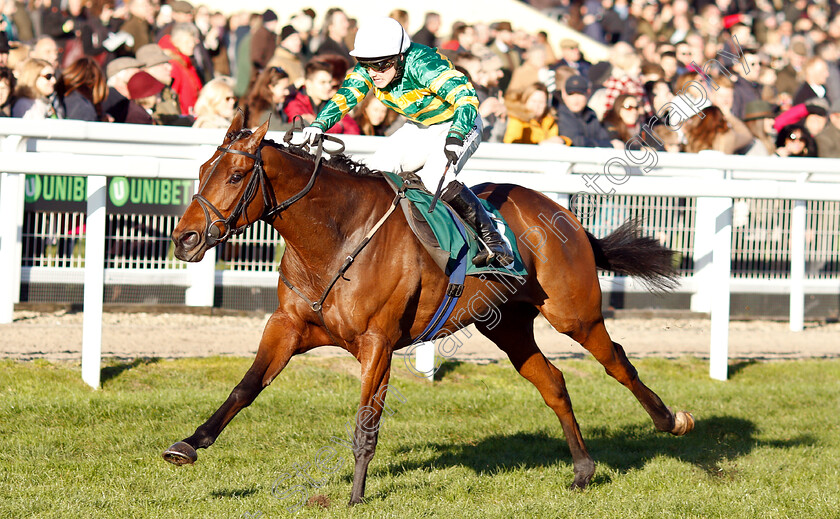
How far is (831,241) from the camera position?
344 inches

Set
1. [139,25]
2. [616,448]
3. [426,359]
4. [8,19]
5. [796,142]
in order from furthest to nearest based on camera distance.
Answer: [8,19], [139,25], [796,142], [426,359], [616,448]

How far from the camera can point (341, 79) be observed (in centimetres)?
851

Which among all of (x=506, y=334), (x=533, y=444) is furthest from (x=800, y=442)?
(x=506, y=334)

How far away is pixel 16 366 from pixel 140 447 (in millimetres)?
1320

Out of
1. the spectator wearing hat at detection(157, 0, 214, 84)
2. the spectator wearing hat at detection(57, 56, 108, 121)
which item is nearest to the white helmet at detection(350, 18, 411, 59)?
the spectator wearing hat at detection(57, 56, 108, 121)

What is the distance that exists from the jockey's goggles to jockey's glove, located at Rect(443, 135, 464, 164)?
427 millimetres

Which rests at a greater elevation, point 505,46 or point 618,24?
point 618,24

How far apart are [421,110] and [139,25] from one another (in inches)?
255

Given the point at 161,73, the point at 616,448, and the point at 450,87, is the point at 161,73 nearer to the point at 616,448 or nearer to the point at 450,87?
the point at 450,87

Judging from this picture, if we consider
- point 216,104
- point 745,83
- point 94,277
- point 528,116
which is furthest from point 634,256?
point 745,83

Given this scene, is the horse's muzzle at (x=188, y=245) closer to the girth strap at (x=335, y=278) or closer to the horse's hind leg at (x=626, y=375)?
the girth strap at (x=335, y=278)

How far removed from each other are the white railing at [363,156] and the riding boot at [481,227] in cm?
161

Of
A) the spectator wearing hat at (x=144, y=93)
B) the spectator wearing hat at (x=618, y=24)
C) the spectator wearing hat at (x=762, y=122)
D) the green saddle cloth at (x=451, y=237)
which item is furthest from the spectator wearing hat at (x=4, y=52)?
the spectator wearing hat at (x=618, y=24)

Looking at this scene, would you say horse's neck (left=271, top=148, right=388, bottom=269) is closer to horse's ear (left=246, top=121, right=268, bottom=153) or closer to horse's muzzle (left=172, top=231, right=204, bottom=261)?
horse's ear (left=246, top=121, right=268, bottom=153)
